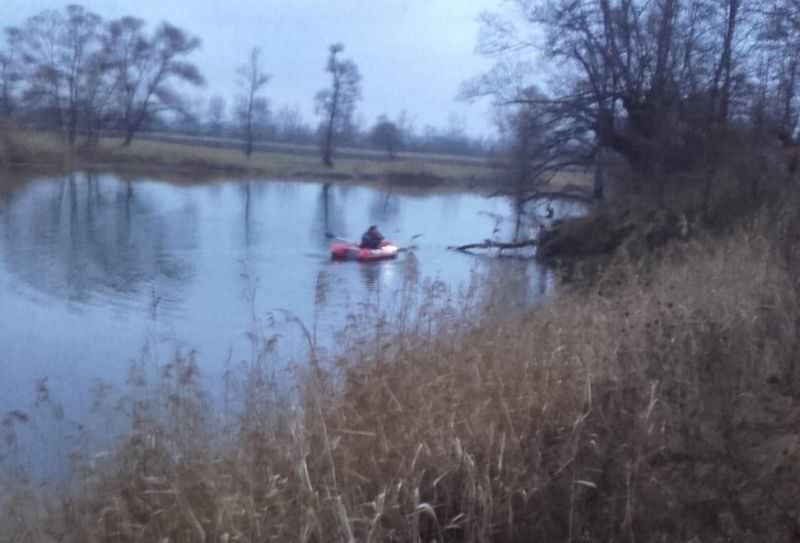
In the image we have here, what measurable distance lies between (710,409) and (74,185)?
3693 cm

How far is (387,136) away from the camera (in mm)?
55844

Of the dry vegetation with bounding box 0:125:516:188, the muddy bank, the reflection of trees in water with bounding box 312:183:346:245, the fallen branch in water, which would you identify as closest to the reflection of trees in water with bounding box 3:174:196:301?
the reflection of trees in water with bounding box 312:183:346:245

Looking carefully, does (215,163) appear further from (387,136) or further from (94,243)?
(94,243)

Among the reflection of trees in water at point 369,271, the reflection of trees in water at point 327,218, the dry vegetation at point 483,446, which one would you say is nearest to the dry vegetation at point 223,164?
the reflection of trees in water at point 327,218

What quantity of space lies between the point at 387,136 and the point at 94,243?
34736mm

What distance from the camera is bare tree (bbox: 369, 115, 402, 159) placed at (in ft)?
183

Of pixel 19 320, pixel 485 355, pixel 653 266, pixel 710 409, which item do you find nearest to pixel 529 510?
pixel 710 409

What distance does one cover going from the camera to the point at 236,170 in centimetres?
5050

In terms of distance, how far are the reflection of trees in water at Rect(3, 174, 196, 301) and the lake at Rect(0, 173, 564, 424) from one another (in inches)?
1.9

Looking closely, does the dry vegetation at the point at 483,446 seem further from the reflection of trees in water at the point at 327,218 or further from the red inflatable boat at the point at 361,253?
the reflection of trees in water at the point at 327,218

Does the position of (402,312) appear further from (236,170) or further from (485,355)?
(236,170)

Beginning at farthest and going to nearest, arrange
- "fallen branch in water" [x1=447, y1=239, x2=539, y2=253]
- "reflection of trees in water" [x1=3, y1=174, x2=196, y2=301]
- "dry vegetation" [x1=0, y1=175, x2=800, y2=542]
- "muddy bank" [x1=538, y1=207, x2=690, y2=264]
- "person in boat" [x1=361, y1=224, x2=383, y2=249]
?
"fallen branch in water" [x1=447, y1=239, x2=539, y2=253] → "person in boat" [x1=361, y1=224, x2=383, y2=249] → "muddy bank" [x1=538, y1=207, x2=690, y2=264] → "reflection of trees in water" [x1=3, y1=174, x2=196, y2=301] → "dry vegetation" [x1=0, y1=175, x2=800, y2=542]

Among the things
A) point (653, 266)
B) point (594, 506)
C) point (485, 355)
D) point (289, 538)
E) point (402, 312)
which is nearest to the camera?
point (289, 538)

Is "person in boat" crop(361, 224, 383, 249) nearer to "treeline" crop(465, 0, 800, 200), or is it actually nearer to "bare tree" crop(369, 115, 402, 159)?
"treeline" crop(465, 0, 800, 200)
